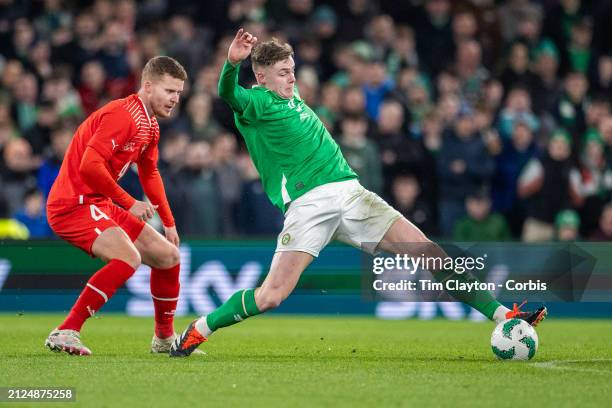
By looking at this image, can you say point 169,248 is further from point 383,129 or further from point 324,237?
point 383,129

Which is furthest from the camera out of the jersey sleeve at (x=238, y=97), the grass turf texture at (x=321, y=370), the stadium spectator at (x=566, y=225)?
the stadium spectator at (x=566, y=225)

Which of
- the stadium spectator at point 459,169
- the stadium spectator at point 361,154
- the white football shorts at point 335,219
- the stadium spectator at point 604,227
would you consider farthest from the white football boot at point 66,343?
the stadium spectator at point 604,227

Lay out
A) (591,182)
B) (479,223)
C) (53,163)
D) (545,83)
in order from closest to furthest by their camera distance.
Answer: (479,223) → (53,163) → (591,182) → (545,83)

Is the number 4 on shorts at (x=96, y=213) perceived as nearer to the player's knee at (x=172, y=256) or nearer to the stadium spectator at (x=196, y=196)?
the player's knee at (x=172, y=256)

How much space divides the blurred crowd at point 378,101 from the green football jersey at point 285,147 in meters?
6.13

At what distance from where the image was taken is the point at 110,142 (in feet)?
30.7

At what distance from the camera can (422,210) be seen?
15648mm

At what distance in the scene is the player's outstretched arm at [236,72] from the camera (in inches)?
336

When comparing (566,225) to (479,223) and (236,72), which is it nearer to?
(479,223)

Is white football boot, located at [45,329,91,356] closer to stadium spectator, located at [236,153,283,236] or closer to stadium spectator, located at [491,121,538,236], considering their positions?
stadium spectator, located at [236,153,283,236]

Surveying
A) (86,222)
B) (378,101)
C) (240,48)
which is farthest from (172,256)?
(378,101)

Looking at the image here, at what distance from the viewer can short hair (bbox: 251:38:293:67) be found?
916 centimetres

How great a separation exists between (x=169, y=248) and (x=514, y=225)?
7606 mm

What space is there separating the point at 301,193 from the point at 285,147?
0.37 meters
